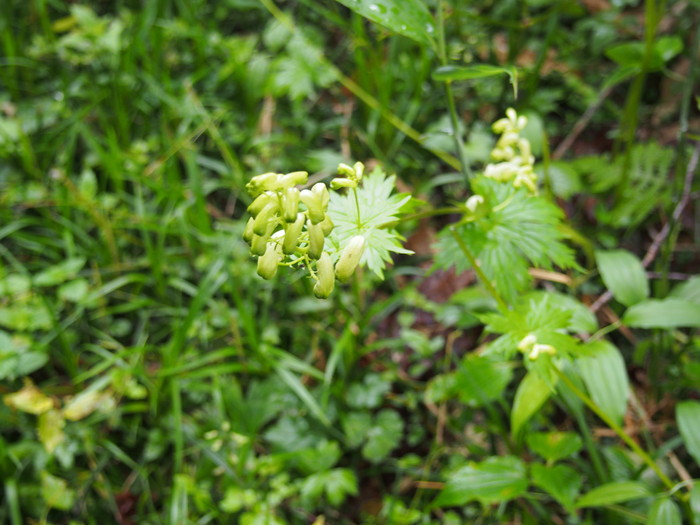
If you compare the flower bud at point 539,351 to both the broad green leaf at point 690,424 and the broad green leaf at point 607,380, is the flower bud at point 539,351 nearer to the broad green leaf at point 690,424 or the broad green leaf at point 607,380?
the broad green leaf at point 607,380

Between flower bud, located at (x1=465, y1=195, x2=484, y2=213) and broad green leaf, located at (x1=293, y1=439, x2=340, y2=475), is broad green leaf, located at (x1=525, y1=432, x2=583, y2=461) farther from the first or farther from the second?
flower bud, located at (x1=465, y1=195, x2=484, y2=213)

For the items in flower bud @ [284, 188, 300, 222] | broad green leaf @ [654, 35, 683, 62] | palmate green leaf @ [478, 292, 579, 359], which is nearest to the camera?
flower bud @ [284, 188, 300, 222]

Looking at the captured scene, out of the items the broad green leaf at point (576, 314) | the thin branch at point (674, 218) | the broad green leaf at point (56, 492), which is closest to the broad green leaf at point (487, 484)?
the broad green leaf at point (576, 314)

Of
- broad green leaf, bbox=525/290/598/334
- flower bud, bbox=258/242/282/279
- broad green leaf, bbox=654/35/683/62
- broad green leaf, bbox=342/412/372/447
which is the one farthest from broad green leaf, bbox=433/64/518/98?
broad green leaf, bbox=342/412/372/447

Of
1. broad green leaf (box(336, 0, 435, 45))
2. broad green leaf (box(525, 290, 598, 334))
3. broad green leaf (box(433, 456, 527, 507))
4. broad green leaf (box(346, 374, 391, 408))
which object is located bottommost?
broad green leaf (box(346, 374, 391, 408))

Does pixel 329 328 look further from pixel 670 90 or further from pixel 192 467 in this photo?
pixel 670 90

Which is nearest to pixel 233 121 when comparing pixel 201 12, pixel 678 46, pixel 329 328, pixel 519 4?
pixel 201 12
